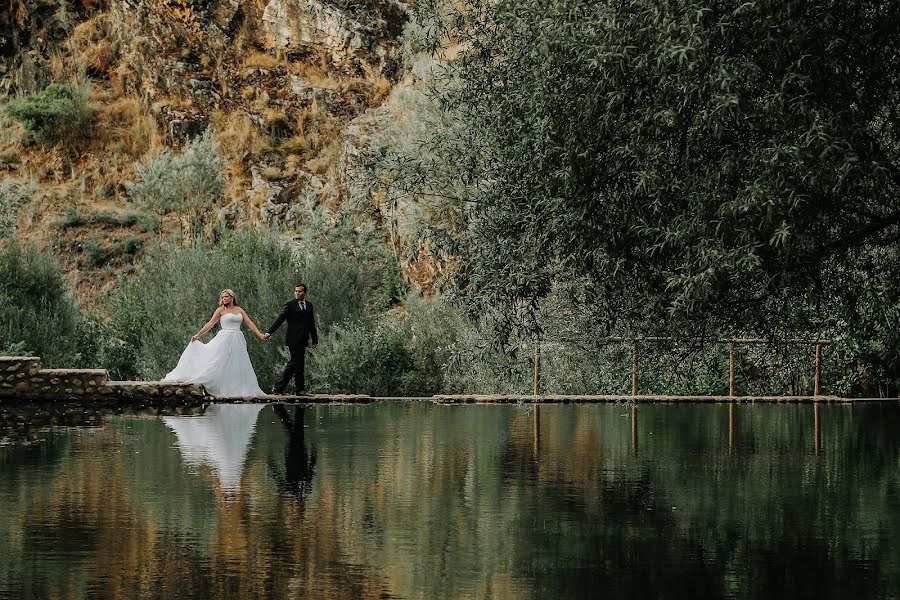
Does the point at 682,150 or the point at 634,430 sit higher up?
the point at 682,150

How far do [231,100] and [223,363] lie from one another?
2821cm

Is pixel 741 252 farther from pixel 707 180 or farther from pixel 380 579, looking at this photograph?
pixel 380 579

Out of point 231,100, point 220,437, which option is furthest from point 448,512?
point 231,100

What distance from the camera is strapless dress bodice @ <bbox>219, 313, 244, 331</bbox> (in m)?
25.8

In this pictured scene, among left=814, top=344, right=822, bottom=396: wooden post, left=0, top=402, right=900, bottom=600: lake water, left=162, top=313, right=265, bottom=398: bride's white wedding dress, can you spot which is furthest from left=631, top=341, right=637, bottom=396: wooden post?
left=162, top=313, right=265, bottom=398: bride's white wedding dress

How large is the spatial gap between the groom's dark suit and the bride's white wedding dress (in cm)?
58

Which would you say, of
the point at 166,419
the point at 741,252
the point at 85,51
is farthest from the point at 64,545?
the point at 85,51

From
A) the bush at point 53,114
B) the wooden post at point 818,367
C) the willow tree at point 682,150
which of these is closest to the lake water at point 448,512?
the willow tree at point 682,150

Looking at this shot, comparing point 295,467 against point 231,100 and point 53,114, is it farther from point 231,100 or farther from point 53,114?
point 53,114

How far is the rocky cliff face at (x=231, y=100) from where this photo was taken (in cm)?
5059

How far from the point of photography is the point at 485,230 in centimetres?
1752

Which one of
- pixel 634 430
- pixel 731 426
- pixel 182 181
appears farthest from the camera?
pixel 182 181

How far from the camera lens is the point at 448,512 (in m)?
11.6

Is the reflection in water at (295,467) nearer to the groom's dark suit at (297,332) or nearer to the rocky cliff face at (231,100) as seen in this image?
the groom's dark suit at (297,332)
